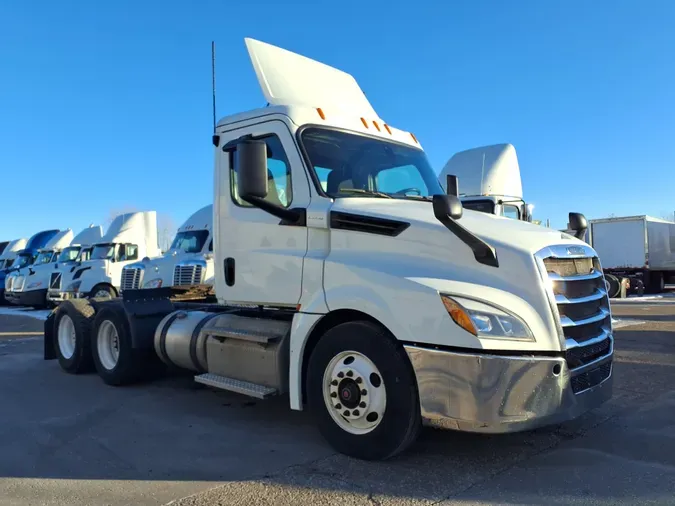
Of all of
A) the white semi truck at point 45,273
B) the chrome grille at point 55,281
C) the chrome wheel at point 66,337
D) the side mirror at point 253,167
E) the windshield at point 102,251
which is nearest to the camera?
the side mirror at point 253,167

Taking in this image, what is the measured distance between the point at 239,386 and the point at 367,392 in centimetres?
148

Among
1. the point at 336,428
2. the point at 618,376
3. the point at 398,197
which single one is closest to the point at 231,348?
the point at 336,428

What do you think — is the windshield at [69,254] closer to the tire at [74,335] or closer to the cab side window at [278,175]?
the tire at [74,335]

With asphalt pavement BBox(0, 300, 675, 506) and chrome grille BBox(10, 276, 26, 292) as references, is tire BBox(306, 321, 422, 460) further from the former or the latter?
chrome grille BBox(10, 276, 26, 292)

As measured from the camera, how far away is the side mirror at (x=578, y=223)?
5.44m

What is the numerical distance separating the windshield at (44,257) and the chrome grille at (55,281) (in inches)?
155

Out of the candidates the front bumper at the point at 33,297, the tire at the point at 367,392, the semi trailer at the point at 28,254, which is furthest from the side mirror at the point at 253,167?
the semi trailer at the point at 28,254

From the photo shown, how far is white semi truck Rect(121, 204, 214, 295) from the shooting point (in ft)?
45.8

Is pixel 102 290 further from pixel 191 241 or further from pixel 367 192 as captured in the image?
pixel 367 192

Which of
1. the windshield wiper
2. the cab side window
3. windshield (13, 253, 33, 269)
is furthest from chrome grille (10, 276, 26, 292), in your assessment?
the windshield wiper

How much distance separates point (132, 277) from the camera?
15.8m

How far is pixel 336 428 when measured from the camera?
4.23m

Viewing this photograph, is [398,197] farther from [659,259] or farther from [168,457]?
[659,259]

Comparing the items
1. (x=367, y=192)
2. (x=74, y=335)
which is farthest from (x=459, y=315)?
(x=74, y=335)
